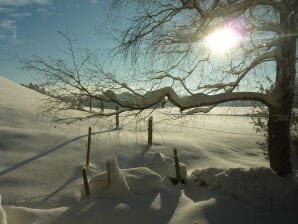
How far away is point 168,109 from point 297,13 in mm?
4294

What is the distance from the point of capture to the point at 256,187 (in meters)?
10.6

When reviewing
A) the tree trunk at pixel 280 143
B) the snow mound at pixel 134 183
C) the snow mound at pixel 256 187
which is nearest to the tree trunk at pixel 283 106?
the tree trunk at pixel 280 143

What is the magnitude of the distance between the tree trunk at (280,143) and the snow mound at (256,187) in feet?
1.72

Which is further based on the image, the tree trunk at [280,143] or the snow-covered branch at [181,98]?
the tree trunk at [280,143]

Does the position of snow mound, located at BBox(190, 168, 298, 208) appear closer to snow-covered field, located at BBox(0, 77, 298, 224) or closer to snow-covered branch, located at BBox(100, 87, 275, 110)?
snow-covered field, located at BBox(0, 77, 298, 224)

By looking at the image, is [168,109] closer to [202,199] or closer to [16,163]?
[202,199]

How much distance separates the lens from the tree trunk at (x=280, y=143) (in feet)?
36.4

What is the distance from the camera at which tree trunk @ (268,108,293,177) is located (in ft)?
36.4

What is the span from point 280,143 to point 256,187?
5.05ft

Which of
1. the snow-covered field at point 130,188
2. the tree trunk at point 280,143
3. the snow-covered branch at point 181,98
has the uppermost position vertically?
the snow-covered branch at point 181,98

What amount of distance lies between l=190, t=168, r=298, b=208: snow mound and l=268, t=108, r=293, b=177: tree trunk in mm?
526

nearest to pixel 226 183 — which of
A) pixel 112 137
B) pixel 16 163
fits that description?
pixel 16 163

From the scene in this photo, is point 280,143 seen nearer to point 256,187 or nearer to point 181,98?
point 256,187

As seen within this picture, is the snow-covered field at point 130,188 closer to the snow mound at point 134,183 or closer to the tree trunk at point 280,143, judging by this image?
the snow mound at point 134,183
